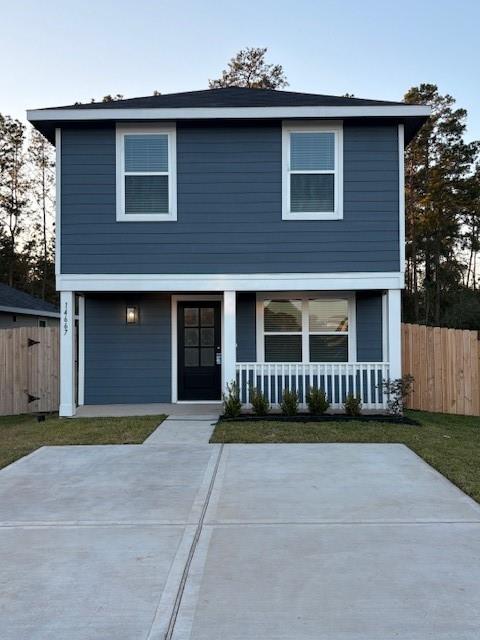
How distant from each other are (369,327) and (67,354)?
534 cm

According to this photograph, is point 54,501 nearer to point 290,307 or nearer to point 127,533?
point 127,533

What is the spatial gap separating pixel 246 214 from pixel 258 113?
1.60 m

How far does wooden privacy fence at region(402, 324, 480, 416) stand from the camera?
10750 millimetres

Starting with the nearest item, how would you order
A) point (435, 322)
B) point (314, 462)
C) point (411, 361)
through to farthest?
point (314, 462) < point (411, 361) < point (435, 322)

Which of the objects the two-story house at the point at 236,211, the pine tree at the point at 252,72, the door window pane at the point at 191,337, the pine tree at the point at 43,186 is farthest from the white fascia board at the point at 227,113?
the pine tree at the point at 43,186

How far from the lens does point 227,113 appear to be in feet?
29.9

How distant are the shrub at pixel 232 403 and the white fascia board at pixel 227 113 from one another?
4372 mm

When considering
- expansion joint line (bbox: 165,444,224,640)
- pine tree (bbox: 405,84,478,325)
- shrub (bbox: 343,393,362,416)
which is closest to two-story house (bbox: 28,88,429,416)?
shrub (bbox: 343,393,362,416)

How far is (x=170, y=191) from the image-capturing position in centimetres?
941

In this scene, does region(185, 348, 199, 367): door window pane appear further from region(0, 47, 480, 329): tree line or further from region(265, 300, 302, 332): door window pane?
region(0, 47, 480, 329): tree line

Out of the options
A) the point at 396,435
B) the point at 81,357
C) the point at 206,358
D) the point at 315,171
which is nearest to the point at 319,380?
the point at 396,435

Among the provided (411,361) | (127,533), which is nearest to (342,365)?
(411,361)

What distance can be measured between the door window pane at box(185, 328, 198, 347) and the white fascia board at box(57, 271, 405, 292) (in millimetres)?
1632

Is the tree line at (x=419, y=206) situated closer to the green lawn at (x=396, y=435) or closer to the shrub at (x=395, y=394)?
the shrub at (x=395, y=394)
